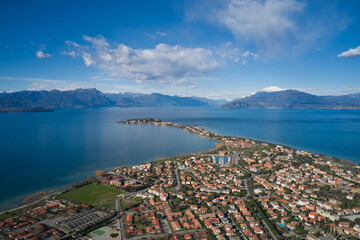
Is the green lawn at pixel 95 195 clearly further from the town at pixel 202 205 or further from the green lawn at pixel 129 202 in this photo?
the green lawn at pixel 129 202

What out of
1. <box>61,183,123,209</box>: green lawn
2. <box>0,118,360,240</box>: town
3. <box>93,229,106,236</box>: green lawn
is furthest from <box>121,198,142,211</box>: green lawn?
<box>93,229,106,236</box>: green lawn

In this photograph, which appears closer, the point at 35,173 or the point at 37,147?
the point at 35,173

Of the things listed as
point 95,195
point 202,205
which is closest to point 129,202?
point 95,195

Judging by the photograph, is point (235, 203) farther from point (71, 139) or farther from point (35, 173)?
point (71, 139)

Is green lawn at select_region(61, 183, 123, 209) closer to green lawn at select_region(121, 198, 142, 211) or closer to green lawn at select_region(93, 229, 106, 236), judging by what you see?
green lawn at select_region(121, 198, 142, 211)

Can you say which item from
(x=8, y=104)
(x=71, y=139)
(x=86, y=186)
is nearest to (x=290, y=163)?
(x=86, y=186)
